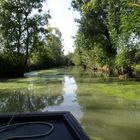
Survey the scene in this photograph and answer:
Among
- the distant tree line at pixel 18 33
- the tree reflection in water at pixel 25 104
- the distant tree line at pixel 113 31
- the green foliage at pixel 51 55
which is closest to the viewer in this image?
the tree reflection in water at pixel 25 104

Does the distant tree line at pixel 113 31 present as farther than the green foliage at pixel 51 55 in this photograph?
No

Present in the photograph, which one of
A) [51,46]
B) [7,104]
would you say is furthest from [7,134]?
[51,46]

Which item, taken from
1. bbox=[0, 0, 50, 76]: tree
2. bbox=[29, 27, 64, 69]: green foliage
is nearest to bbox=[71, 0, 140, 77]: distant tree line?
bbox=[0, 0, 50, 76]: tree

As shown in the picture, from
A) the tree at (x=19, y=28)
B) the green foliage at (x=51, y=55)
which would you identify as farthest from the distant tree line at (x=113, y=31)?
the green foliage at (x=51, y=55)

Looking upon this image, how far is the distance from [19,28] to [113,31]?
44.4 feet

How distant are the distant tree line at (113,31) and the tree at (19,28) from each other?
537 cm

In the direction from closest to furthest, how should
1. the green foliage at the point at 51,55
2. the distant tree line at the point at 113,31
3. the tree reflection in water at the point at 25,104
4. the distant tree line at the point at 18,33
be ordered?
the tree reflection in water at the point at 25,104 → the distant tree line at the point at 113,31 → the distant tree line at the point at 18,33 → the green foliage at the point at 51,55

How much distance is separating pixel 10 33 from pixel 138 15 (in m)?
20.7

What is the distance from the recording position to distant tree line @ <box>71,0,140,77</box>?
74.9ft

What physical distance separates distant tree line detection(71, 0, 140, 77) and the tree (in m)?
5.37

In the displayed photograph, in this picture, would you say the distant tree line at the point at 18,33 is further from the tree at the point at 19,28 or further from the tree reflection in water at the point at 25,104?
the tree reflection in water at the point at 25,104

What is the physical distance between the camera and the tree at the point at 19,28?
37.8m

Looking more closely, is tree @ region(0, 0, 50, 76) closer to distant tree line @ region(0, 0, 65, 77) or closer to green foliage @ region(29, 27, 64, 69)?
distant tree line @ region(0, 0, 65, 77)

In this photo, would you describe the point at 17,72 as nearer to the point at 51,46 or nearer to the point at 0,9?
the point at 0,9
